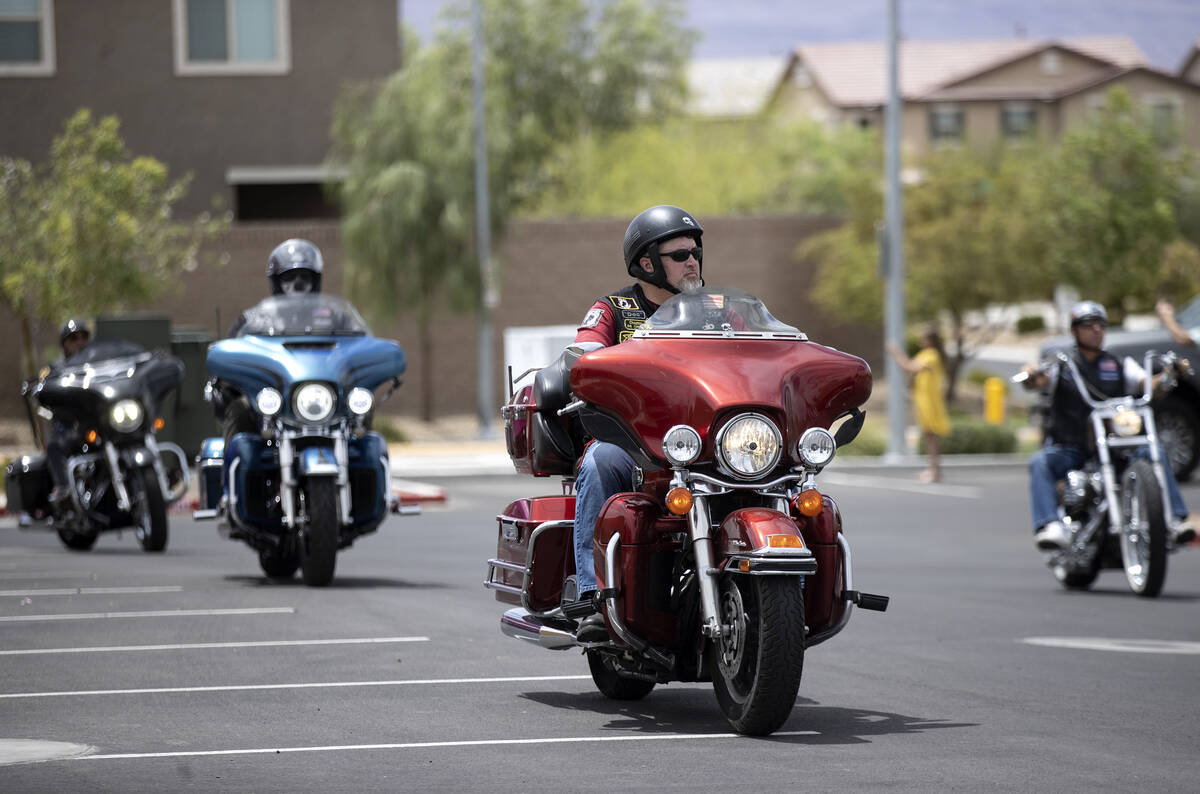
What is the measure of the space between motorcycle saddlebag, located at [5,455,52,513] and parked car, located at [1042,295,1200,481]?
37.2ft

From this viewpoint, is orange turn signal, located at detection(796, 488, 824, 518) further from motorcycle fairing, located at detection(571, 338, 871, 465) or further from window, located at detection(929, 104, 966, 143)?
window, located at detection(929, 104, 966, 143)

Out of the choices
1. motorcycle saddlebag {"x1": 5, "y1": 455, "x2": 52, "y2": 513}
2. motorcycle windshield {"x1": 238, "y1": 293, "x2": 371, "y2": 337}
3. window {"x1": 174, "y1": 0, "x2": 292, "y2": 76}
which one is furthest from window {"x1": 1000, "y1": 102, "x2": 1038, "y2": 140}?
motorcycle windshield {"x1": 238, "y1": 293, "x2": 371, "y2": 337}

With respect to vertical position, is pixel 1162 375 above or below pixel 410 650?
above

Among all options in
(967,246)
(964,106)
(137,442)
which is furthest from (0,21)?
(964,106)

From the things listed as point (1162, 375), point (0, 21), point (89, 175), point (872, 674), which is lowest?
point (872, 674)

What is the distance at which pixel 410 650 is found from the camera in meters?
9.69

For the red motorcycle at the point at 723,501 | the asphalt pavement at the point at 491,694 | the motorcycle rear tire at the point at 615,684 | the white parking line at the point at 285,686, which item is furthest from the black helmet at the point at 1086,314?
the red motorcycle at the point at 723,501

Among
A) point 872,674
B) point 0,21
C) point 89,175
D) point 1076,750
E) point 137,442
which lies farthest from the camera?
point 0,21

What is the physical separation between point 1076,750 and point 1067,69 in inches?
3421

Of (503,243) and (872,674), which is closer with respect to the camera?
(872,674)

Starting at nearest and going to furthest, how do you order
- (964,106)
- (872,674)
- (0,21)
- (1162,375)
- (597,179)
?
1. (872,674)
2. (1162,375)
3. (0,21)
4. (597,179)
5. (964,106)

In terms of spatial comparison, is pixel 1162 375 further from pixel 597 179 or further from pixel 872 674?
pixel 597 179

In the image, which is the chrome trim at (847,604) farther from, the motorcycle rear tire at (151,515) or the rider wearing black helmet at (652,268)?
the motorcycle rear tire at (151,515)

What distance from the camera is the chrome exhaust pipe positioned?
7.69 meters
